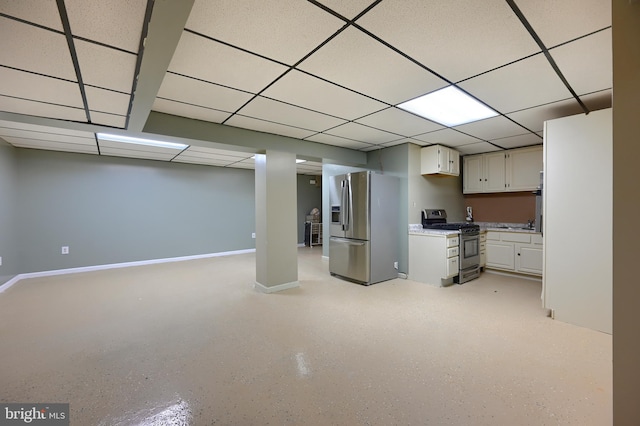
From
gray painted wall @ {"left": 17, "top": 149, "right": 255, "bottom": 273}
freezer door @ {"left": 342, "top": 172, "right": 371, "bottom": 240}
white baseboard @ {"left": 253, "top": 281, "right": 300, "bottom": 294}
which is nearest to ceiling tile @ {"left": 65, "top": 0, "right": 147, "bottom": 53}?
white baseboard @ {"left": 253, "top": 281, "right": 300, "bottom": 294}

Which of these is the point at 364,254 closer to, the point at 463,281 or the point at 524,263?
the point at 463,281

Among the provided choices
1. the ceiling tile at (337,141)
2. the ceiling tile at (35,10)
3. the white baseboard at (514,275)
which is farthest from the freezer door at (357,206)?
the ceiling tile at (35,10)

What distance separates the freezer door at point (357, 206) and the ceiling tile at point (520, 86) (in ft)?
6.20

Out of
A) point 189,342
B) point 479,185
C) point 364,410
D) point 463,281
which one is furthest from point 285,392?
point 479,185

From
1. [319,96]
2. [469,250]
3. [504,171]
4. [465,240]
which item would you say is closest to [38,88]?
[319,96]

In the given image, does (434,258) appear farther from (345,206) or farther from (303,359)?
(303,359)

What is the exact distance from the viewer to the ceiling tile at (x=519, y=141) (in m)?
3.96

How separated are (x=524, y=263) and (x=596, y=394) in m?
3.09

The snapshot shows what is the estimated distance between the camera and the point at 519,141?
4.24 m

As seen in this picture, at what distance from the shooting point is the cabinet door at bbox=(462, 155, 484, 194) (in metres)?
5.18

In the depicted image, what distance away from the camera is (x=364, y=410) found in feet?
5.07

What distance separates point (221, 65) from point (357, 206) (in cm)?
281

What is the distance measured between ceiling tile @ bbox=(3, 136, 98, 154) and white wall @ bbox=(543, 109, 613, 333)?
6062 mm

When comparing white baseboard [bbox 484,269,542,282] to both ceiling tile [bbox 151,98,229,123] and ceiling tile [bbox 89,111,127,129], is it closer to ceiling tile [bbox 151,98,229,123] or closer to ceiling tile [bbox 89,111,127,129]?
ceiling tile [bbox 151,98,229,123]
